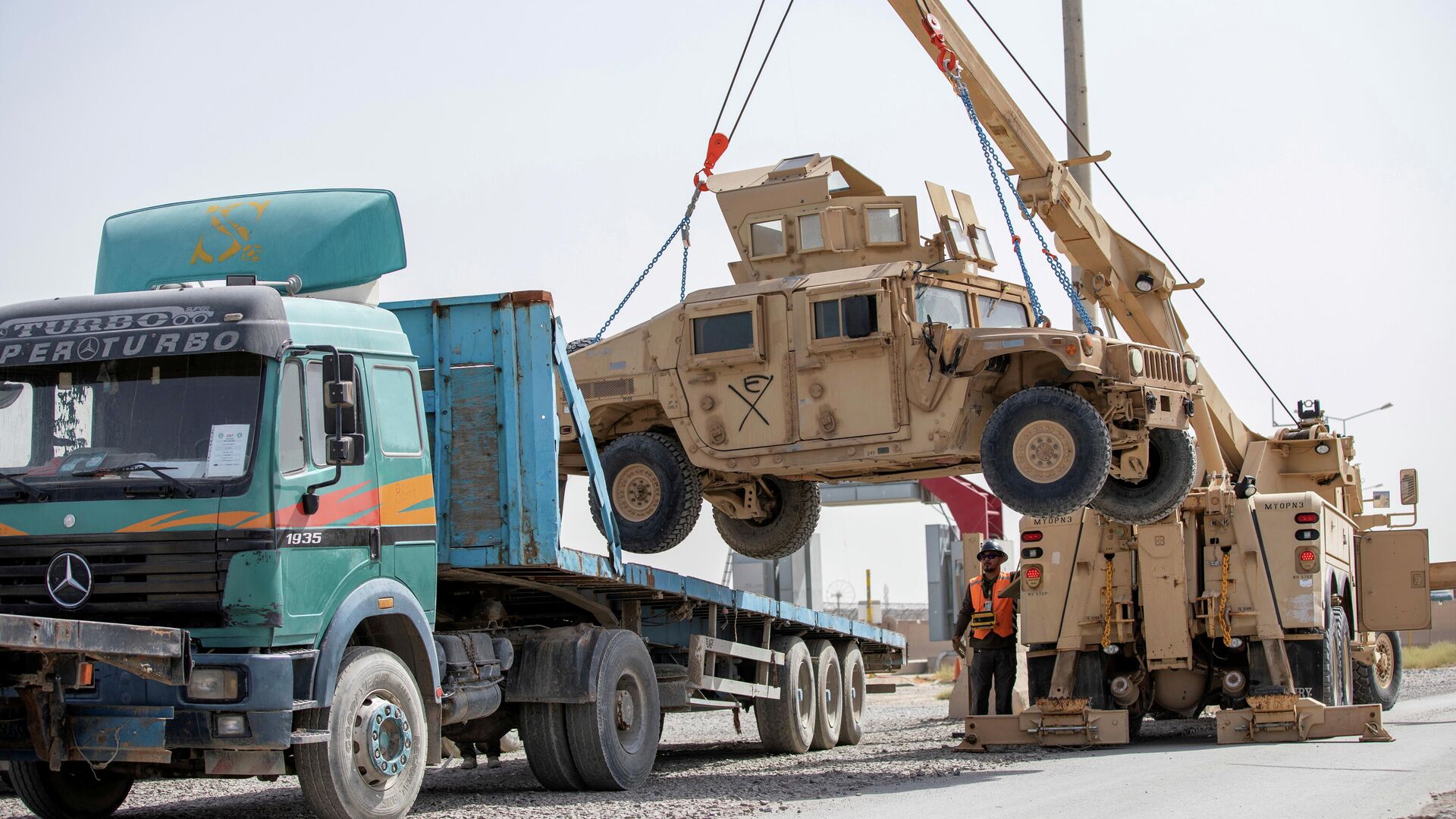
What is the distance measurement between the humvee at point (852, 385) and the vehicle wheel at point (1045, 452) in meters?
0.01

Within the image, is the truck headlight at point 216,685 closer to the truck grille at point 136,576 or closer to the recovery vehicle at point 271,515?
the recovery vehicle at point 271,515

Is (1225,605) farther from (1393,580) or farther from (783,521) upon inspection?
(1393,580)

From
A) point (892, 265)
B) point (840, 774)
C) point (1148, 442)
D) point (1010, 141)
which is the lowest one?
point (840, 774)

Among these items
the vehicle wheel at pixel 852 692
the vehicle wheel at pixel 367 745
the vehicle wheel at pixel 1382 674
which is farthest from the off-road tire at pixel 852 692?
the vehicle wheel at pixel 367 745

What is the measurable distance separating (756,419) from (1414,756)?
16.6 feet

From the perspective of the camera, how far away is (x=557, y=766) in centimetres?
998

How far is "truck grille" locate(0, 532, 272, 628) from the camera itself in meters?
7.43

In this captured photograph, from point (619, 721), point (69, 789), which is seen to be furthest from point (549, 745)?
point (69, 789)

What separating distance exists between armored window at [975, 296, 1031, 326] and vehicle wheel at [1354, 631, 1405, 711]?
5557 millimetres

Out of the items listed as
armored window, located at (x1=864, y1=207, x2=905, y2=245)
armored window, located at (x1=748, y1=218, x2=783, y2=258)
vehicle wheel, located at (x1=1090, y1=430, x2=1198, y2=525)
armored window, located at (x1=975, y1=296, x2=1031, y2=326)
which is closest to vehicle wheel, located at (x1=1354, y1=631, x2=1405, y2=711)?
vehicle wheel, located at (x1=1090, y1=430, x2=1198, y2=525)

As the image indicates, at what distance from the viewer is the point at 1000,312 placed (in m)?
12.8

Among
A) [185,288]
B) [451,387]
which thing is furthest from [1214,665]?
[185,288]

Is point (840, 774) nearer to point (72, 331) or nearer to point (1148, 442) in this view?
point (1148, 442)

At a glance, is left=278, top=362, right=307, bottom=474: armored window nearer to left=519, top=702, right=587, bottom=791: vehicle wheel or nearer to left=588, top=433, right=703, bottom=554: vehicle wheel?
left=519, top=702, right=587, bottom=791: vehicle wheel
